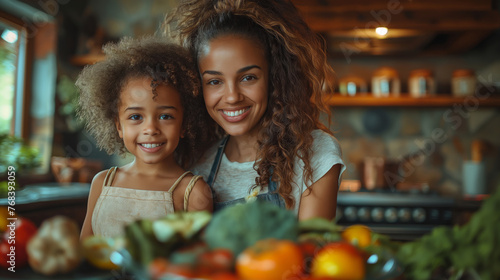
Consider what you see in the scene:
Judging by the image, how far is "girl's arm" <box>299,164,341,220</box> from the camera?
128 centimetres

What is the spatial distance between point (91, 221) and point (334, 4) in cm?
228

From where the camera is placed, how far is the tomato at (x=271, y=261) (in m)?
0.50

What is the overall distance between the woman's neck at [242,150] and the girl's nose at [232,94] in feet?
0.74

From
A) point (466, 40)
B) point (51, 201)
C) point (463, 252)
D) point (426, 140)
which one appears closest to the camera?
point (463, 252)

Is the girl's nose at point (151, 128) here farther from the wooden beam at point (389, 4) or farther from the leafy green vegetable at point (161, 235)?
the wooden beam at point (389, 4)

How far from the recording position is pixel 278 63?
4.53 feet

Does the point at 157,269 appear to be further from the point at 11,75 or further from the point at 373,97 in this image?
the point at 373,97

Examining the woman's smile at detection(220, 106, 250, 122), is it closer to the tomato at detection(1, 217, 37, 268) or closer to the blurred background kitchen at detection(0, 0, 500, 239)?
the tomato at detection(1, 217, 37, 268)

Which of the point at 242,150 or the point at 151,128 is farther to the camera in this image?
the point at 242,150

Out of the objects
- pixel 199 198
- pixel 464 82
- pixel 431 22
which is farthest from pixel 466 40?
pixel 199 198

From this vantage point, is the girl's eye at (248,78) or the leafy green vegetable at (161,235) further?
the girl's eye at (248,78)

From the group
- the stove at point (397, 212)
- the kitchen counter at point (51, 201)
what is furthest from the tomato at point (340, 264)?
the stove at point (397, 212)

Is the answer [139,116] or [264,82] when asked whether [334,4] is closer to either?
[264,82]

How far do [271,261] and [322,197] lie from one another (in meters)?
0.82
